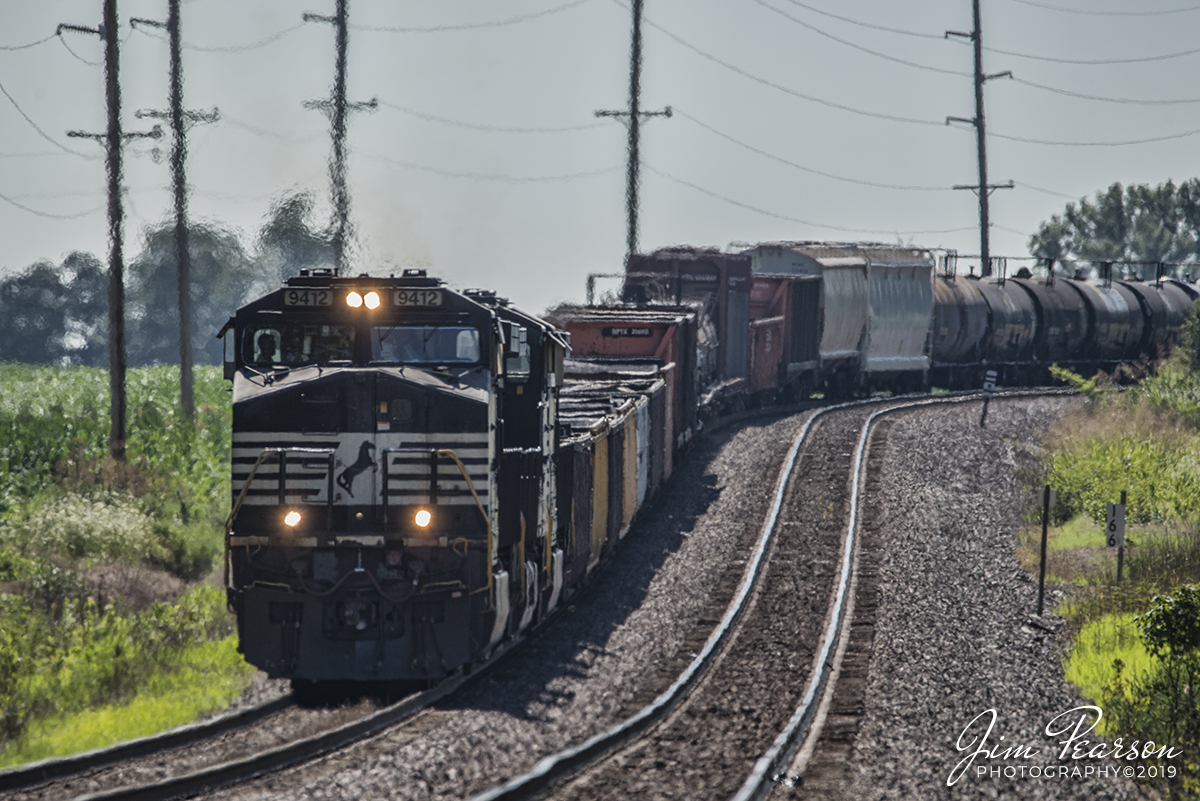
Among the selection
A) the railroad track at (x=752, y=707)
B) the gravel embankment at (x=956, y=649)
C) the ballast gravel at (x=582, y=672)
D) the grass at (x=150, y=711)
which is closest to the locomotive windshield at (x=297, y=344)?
the grass at (x=150, y=711)

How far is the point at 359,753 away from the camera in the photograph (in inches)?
374

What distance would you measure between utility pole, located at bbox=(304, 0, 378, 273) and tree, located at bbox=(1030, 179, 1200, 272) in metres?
74.4

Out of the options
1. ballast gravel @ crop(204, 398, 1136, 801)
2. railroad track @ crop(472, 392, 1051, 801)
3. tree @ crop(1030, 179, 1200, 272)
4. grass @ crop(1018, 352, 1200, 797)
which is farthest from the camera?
tree @ crop(1030, 179, 1200, 272)

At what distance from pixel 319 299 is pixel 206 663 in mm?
4089

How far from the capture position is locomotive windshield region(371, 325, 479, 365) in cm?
1129

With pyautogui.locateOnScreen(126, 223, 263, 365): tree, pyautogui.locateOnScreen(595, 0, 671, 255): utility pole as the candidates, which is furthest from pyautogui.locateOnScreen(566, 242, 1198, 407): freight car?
pyautogui.locateOnScreen(126, 223, 263, 365): tree

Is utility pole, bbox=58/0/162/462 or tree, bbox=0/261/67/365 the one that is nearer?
utility pole, bbox=58/0/162/462

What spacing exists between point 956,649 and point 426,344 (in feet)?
23.0

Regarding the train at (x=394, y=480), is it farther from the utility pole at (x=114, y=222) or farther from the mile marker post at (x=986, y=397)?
the mile marker post at (x=986, y=397)

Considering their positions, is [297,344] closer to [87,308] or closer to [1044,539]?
[1044,539]

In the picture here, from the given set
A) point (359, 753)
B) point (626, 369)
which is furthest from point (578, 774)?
point (626, 369)

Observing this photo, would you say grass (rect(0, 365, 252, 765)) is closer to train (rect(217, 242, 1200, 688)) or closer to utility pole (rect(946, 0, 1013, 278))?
train (rect(217, 242, 1200, 688))

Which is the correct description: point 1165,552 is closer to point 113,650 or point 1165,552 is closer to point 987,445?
point 987,445

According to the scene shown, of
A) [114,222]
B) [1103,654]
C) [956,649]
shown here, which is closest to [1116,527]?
[1103,654]
